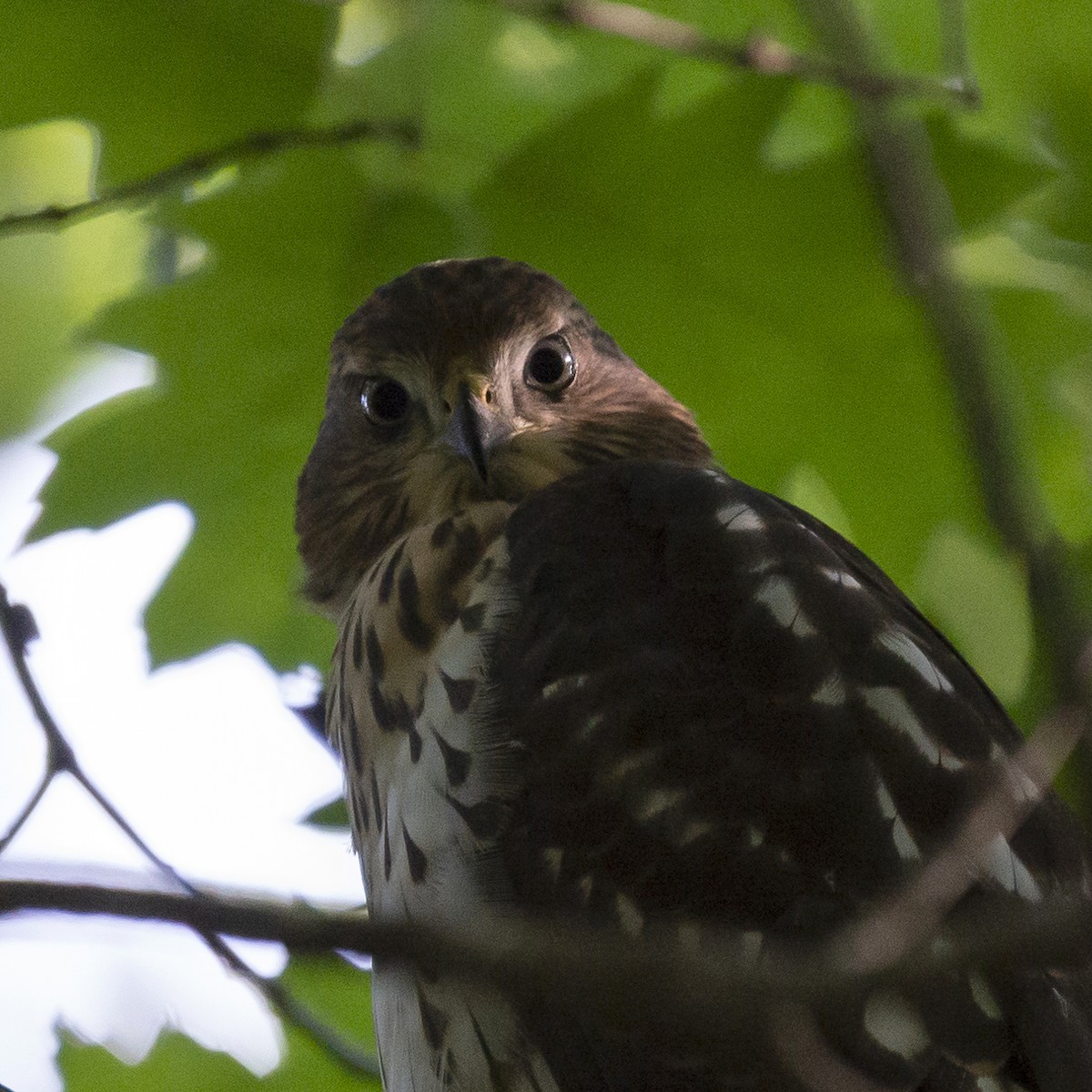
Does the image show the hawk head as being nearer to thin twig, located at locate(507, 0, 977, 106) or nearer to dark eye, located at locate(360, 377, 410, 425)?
dark eye, located at locate(360, 377, 410, 425)

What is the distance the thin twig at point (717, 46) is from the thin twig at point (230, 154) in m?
0.28

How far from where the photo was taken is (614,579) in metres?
2.37

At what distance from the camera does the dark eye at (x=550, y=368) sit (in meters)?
3.29

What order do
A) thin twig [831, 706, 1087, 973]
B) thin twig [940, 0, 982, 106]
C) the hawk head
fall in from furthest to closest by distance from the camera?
the hawk head → thin twig [940, 0, 982, 106] → thin twig [831, 706, 1087, 973]

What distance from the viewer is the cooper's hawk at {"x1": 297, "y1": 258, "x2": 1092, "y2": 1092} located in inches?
79.7

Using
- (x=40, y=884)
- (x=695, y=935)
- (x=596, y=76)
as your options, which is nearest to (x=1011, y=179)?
(x=596, y=76)

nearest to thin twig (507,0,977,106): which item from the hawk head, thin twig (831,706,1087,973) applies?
the hawk head

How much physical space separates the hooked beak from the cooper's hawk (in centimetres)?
17

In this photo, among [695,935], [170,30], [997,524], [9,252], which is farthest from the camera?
[9,252]

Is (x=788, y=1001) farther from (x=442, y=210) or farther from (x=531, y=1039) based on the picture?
(x=442, y=210)

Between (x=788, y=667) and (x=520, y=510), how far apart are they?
0.59 metres

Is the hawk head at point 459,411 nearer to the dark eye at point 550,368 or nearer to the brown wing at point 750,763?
the dark eye at point 550,368

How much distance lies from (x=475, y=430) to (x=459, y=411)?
0.09 m

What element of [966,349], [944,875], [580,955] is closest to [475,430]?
[966,349]
